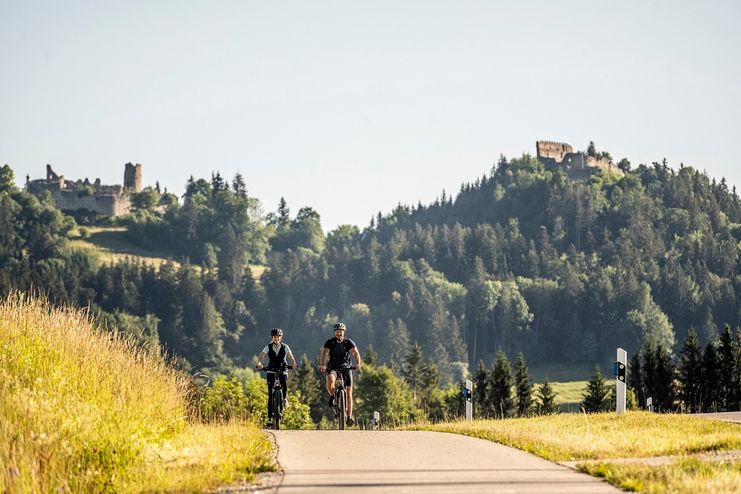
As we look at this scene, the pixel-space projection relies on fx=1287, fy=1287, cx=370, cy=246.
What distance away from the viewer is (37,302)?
18.5m

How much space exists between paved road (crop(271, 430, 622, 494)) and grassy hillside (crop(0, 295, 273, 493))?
604 millimetres

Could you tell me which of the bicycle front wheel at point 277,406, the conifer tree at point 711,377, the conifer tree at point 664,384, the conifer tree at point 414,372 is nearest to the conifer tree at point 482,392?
the conifer tree at point 664,384

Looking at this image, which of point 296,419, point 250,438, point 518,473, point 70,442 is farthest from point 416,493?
point 296,419

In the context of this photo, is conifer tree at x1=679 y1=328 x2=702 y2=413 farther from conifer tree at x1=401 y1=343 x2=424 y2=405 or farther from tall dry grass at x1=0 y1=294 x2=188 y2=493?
tall dry grass at x1=0 y1=294 x2=188 y2=493

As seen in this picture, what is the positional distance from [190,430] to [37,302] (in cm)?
305

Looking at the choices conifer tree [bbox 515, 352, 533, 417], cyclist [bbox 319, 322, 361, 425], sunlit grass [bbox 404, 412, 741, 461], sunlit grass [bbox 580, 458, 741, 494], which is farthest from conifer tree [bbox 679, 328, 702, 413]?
sunlit grass [bbox 580, 458, 741, 494]

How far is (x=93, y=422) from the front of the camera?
47.7ft

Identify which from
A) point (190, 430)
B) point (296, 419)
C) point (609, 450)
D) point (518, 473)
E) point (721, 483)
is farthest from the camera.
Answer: point (296, 419)

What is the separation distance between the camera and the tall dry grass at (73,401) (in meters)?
13.7

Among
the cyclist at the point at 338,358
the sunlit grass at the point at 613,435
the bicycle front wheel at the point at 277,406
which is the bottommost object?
the sunlit grass at the point at 613,435

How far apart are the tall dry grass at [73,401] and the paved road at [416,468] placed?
1798 millimetres

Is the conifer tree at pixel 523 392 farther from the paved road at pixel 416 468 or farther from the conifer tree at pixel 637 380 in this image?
the paved road at pixel 416 468

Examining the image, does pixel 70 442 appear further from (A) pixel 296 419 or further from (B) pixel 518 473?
(A) pixel 296 419

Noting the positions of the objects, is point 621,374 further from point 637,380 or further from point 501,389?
point 501,389
